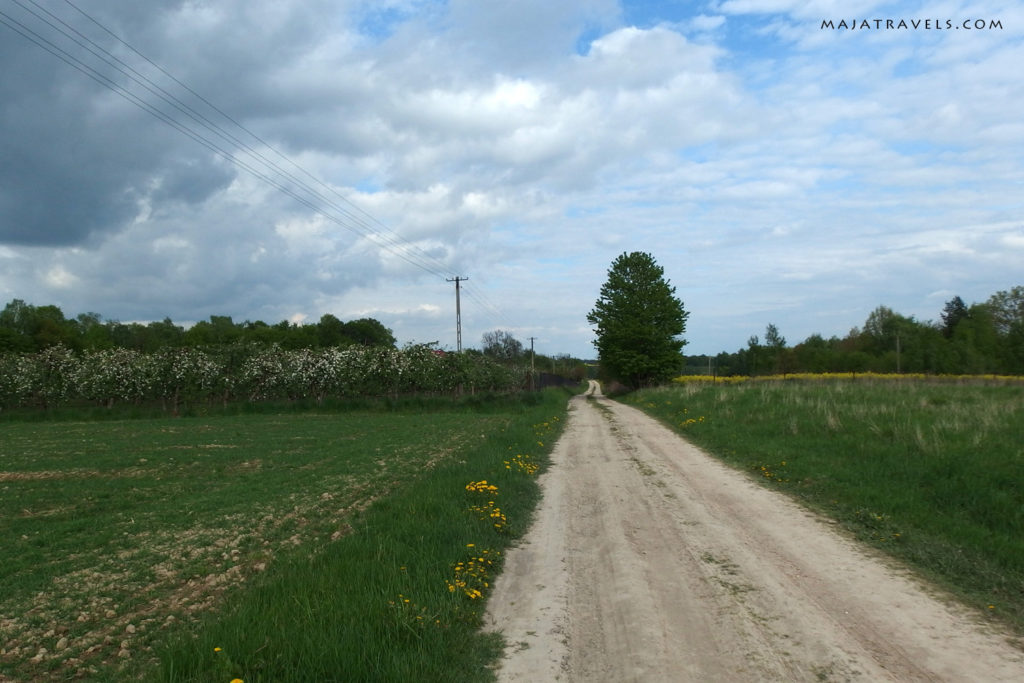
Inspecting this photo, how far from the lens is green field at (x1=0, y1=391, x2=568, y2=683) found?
4.46 m

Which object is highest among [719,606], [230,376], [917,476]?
[230,376]

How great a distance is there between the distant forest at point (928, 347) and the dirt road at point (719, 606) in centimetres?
6481

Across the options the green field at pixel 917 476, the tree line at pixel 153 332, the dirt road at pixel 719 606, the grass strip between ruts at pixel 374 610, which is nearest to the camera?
the grass strip between ruts at pixel 374 610

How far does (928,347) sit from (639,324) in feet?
115

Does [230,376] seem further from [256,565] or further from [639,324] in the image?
[256,565]

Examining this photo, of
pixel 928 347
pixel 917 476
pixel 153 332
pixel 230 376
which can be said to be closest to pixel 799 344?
pixel 928 347

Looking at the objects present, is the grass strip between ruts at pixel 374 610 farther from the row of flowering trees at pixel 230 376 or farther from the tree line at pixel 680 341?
the tree line at pixel 680 341

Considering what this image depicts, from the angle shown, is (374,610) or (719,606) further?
(719,606)

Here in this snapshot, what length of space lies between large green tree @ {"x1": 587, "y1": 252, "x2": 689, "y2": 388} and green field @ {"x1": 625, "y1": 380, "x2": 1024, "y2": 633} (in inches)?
1464

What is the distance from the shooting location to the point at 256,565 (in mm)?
7492

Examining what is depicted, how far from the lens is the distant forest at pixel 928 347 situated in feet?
201

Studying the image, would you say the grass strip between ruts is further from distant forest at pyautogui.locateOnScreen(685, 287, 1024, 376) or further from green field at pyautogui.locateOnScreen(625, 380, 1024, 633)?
distant forest at pyautogui.locateOnScreen(685, 287, 1024, 376)

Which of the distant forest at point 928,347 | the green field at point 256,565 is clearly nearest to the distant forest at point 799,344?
the distant forest at point 928,347

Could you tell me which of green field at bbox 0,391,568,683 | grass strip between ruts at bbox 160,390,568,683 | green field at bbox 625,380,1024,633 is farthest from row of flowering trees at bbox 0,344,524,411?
grass strip between ruts at bbox 160,390,568,683
